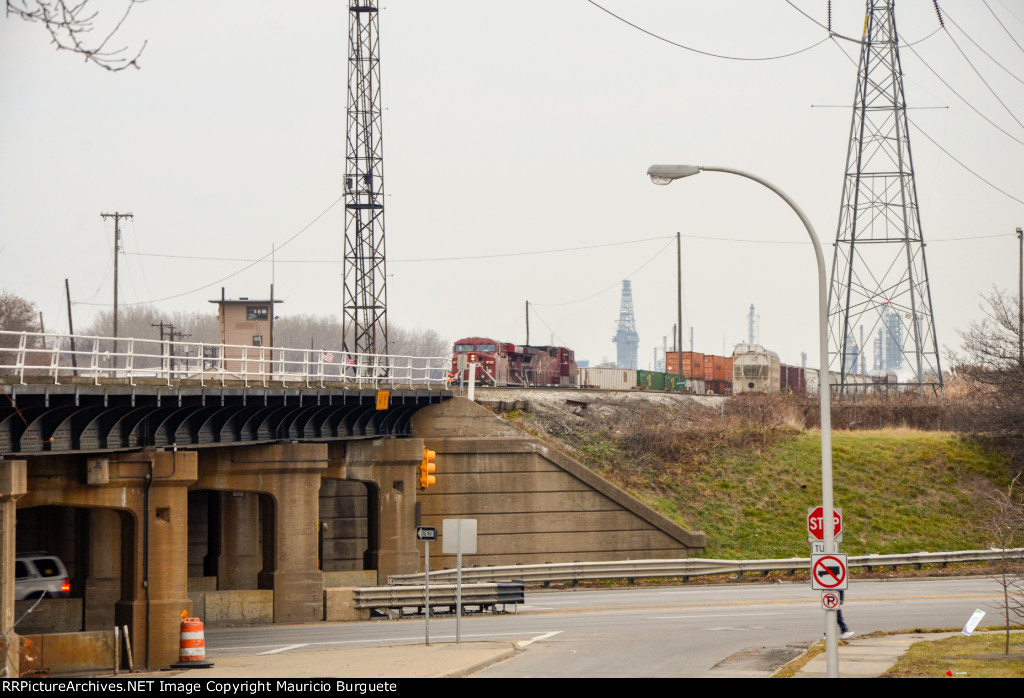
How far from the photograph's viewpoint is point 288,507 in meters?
38.2

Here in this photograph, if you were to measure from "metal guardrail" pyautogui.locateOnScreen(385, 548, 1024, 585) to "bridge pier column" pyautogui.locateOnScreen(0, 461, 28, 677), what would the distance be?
739 inches

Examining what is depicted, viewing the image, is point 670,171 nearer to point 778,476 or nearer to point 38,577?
point 38,577

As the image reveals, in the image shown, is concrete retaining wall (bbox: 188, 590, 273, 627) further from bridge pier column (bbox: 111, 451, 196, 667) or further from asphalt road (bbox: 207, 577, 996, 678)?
bridge pier column (bbox: 111, 451, 196, 667)

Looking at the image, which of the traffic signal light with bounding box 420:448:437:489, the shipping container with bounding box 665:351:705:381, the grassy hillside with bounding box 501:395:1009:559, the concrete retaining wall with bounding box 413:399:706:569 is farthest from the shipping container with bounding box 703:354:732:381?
the traffic signal light with bounding box 420:448:437:489

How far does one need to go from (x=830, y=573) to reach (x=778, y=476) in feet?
110

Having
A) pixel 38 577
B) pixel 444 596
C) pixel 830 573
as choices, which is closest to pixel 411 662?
pixel 830 573

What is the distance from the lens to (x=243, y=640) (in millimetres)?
32156

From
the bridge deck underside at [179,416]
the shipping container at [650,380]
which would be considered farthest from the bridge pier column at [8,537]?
the shipping container at [650,380]

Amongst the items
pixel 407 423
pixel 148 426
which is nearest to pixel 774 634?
pixel 148 426

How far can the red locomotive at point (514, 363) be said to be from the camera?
68.0 meters

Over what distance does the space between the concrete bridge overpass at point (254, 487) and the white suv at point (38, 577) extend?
0.87 metres

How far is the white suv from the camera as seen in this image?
33.9m

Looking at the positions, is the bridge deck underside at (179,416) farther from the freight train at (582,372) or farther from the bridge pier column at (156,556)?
the freight train at (582,372)
